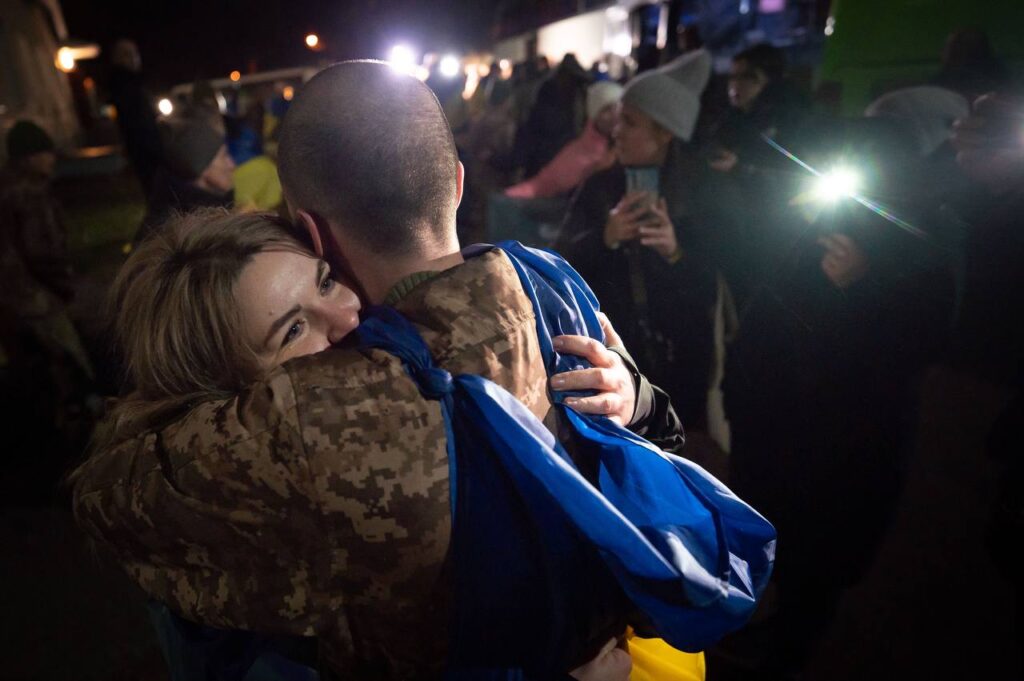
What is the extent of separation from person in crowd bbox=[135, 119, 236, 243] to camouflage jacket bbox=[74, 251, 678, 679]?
109 inches

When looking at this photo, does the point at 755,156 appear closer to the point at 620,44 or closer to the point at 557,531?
the point at 557,531

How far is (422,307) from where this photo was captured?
0.97m

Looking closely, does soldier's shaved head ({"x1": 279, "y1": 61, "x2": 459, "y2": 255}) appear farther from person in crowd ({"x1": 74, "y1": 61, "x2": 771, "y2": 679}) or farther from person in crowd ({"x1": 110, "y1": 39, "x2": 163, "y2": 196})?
person in crowd ({"x1": 110, "y1": 39, "x2": 163, "y2": 196})

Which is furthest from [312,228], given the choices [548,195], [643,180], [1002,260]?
[548,195]

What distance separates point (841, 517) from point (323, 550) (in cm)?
252

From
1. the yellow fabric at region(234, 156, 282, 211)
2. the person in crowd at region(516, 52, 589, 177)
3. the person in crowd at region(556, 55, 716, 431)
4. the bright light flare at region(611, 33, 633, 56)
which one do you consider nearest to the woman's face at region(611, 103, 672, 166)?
the person in crowd at region(556, 55, 716, 431)

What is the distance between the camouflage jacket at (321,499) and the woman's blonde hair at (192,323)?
0.83ft

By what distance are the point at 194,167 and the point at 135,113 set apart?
2255 millimetres

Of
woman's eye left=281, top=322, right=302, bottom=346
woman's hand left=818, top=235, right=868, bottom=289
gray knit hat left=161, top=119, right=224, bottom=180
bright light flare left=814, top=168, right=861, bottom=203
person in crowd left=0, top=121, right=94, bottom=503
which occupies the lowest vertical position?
person in crowd left=0, top=121, right=94, bottom=503

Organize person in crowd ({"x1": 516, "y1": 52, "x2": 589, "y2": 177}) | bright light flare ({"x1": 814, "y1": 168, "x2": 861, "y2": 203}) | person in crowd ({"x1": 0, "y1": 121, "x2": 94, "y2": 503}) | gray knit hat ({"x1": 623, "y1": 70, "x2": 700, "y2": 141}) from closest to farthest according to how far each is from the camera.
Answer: bright light flare ({"x1": 814, "y1": 168, "x2": 861, "y2": 203}) < gray knit hat ({"x1": 623, "y1": 70, "x2": 700, "y2": 141}) < person in crowd ({"x1": 0, "y1": 121, "x2": 94, "y2": 503}) < person in crowd ({"x1": 516, "y1": 52, "x2": 589, "y2": 177})

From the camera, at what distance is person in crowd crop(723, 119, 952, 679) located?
7.64 feet

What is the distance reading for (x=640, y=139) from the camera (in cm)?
294

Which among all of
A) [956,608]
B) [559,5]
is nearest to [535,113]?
[956,608]

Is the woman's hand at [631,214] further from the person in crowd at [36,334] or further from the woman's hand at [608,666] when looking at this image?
the person in crowd at [36,334]
